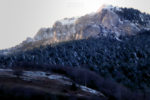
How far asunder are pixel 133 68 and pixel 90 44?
5041 centimetres

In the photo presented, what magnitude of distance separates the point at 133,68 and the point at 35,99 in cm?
7340

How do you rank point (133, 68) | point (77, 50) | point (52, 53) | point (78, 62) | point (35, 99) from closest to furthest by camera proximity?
1. point (35, 99)
2. point (133, 68)
3. point (78, 62)
4. point (52, 53)
5. point (77, 50)

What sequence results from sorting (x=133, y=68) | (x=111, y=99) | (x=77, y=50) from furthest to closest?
(x=77, y=50) < (x=133, y=68) < (x=111, y=99)

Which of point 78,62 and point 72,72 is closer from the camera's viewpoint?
point 72,72

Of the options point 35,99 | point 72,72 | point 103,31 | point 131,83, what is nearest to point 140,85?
point 131,83

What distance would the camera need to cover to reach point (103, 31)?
19012cm

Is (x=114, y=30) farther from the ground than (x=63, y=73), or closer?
farther from the ground

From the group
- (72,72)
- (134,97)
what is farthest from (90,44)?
(134,97)

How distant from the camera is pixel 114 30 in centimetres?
19312

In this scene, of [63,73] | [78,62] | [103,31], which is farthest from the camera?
[103,31]

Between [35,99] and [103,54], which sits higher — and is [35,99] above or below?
below

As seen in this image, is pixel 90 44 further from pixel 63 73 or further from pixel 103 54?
pixel 63 73

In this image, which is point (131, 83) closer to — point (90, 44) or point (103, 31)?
point (90, 44)

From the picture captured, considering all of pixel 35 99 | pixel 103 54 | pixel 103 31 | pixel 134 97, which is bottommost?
pixel 134 97
